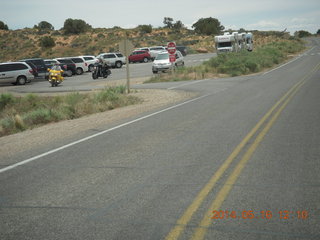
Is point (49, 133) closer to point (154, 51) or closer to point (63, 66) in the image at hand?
point (63, 66)

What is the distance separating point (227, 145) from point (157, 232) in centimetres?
404

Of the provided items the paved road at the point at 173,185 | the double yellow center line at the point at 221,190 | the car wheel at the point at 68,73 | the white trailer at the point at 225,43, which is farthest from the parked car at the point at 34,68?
the double yellow center line at the point at 221,190

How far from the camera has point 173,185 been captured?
554cm

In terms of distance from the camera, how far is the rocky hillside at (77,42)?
7169 centimetres

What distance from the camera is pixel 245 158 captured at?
6820 millimetres

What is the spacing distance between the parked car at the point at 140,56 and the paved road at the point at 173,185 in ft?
144

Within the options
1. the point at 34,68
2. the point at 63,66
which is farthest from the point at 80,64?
the point at 34,68

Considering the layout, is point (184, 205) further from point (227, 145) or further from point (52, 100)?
point (52, 100)

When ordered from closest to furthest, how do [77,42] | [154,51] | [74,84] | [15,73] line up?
1. [74,84]
2. [15,73]
3. [154,51]
4. [77,42]

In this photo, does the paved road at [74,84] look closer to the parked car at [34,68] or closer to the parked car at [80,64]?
the parked car at [34,68]

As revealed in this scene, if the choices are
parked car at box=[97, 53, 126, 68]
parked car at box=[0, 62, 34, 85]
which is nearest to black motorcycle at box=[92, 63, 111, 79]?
parked car at box=[0, 62, 34, 85]

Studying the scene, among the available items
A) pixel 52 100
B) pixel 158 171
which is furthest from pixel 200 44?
pixel 158 171
